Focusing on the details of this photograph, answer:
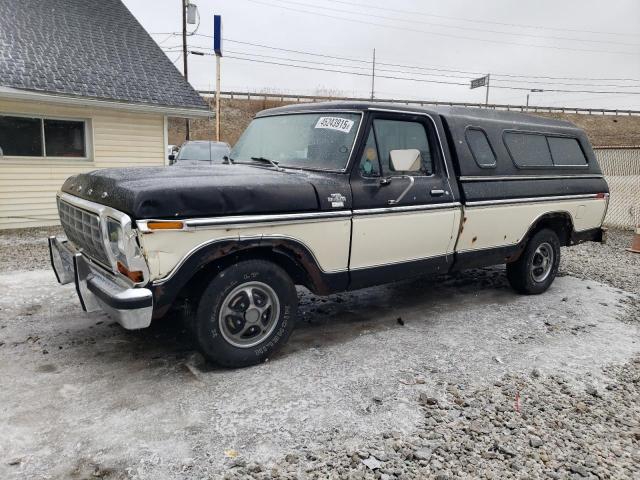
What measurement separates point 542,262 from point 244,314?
3.98 meters

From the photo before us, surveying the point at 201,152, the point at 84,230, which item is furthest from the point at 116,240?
the point at 201,152

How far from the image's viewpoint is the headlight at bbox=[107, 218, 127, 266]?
124 inches

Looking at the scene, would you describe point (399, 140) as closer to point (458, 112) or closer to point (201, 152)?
point (458, 112)

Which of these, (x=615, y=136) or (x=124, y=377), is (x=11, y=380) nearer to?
(x=124, y=377)

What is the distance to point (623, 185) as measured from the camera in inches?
448

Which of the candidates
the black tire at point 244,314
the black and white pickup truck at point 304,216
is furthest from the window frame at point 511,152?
the black tire at point 244,314

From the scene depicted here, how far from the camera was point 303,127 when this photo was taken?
14.6 feet

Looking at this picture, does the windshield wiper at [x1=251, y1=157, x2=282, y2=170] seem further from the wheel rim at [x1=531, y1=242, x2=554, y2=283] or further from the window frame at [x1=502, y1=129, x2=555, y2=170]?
the wheel rim at [x1=531, y1=242, x2=554, y2=283]

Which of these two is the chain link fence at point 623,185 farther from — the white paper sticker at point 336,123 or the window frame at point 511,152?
the white paper sticker at point 336,123

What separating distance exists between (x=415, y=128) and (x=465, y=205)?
2.94 ft

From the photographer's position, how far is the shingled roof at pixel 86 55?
10328 millimetres

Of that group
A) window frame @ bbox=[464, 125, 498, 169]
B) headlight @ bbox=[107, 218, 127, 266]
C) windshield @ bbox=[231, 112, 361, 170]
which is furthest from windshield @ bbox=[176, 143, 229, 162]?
headlight @ bbox=[107, 218, 127, 266]

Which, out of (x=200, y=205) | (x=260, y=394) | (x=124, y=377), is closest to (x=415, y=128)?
(x=200, y=205)

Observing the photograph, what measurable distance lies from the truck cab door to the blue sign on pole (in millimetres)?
13367
